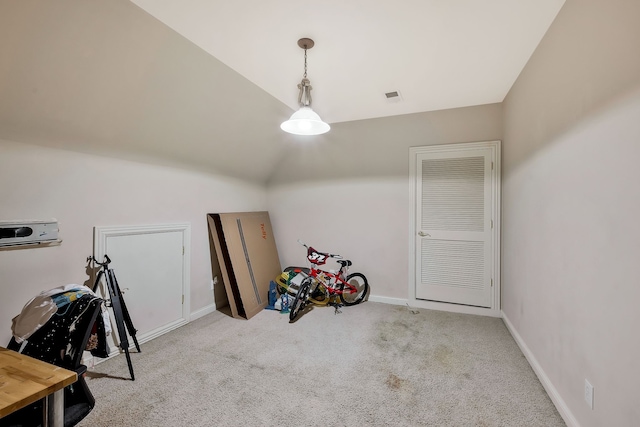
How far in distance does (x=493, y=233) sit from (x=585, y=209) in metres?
2.11

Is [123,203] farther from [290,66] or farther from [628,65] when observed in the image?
[628,65]

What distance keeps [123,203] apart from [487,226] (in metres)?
3.97

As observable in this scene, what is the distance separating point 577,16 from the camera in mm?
1662

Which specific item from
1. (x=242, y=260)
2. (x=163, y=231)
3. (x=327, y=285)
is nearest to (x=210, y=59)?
(x=163, y=231)

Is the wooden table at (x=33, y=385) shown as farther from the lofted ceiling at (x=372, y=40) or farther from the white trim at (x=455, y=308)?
the white trim at (x=455, y=308)

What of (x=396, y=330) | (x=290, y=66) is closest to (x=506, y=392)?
(x=396, y=330)

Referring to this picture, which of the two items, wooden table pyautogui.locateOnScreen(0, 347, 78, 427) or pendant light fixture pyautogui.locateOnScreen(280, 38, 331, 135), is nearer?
wooden table pyautogui.locateOnScreen(0, 347, 78, 427)

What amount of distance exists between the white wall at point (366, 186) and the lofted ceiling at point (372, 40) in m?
0.61

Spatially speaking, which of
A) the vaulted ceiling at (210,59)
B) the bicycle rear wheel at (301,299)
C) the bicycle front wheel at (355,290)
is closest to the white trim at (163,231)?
the vaulted ceiling at (210,59)

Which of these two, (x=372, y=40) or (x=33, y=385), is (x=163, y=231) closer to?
(x=33, y=385)

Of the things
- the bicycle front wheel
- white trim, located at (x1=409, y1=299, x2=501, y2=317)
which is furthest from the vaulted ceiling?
white trim, located at (x1=409, y1=299, x2=501, y2=317)

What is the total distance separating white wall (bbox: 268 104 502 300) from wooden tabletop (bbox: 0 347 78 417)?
11.3 feet

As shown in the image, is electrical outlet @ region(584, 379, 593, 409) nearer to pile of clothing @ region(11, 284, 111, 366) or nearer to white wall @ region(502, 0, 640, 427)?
white wall @ region(502, 0, 640, 427)

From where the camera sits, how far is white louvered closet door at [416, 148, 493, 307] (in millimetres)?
3613
